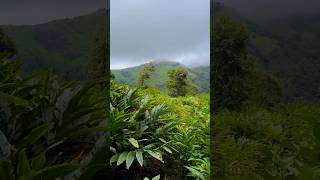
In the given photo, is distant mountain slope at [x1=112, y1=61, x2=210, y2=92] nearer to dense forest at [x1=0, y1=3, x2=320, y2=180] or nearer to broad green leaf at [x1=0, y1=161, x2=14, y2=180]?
dense forest at [x1=0, y1=3, x2=320, y2=180]

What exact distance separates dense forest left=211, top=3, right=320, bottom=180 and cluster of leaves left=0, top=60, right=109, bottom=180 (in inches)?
63.2

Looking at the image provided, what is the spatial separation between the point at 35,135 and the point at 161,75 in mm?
5540

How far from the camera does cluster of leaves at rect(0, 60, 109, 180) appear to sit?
126 cm

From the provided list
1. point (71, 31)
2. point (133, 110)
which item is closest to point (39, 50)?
point (71, 31)

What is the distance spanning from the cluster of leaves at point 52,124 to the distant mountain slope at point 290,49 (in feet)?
20.9

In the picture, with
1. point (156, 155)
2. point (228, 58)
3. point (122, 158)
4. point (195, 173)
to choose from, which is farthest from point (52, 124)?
point (228, 58)

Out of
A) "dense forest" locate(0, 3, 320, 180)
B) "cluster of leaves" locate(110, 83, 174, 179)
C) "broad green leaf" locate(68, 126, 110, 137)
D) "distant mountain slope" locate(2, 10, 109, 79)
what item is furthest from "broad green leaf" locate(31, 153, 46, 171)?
"distant mountain slope" locate(2, 10, 109, 79)

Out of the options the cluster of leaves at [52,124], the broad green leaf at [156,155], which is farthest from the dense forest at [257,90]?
the cluster of leaves at [52,124]

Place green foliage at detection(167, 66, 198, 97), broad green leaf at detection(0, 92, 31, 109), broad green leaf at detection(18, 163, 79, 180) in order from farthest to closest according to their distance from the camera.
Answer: green foliage at detection(167, 66, 198, 97) → broad green leaf at detection(0, 92, 31, 109) → broad green leaf at detection(18, 163, 79, 180)

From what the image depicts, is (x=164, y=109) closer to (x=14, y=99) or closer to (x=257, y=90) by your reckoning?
(x=14, y=99)

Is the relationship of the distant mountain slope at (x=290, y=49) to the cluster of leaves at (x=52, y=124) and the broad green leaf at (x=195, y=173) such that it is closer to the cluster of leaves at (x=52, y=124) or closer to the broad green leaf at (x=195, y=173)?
the broad green leaf at (x=195, y=173)

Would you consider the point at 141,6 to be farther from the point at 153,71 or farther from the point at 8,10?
the point at 8,10

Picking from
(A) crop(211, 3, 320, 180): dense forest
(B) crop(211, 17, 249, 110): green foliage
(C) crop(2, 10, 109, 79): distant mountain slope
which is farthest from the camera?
(C) crop(2, 10, 109, 79): distant mountain slope

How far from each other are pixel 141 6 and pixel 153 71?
0.74 metres
